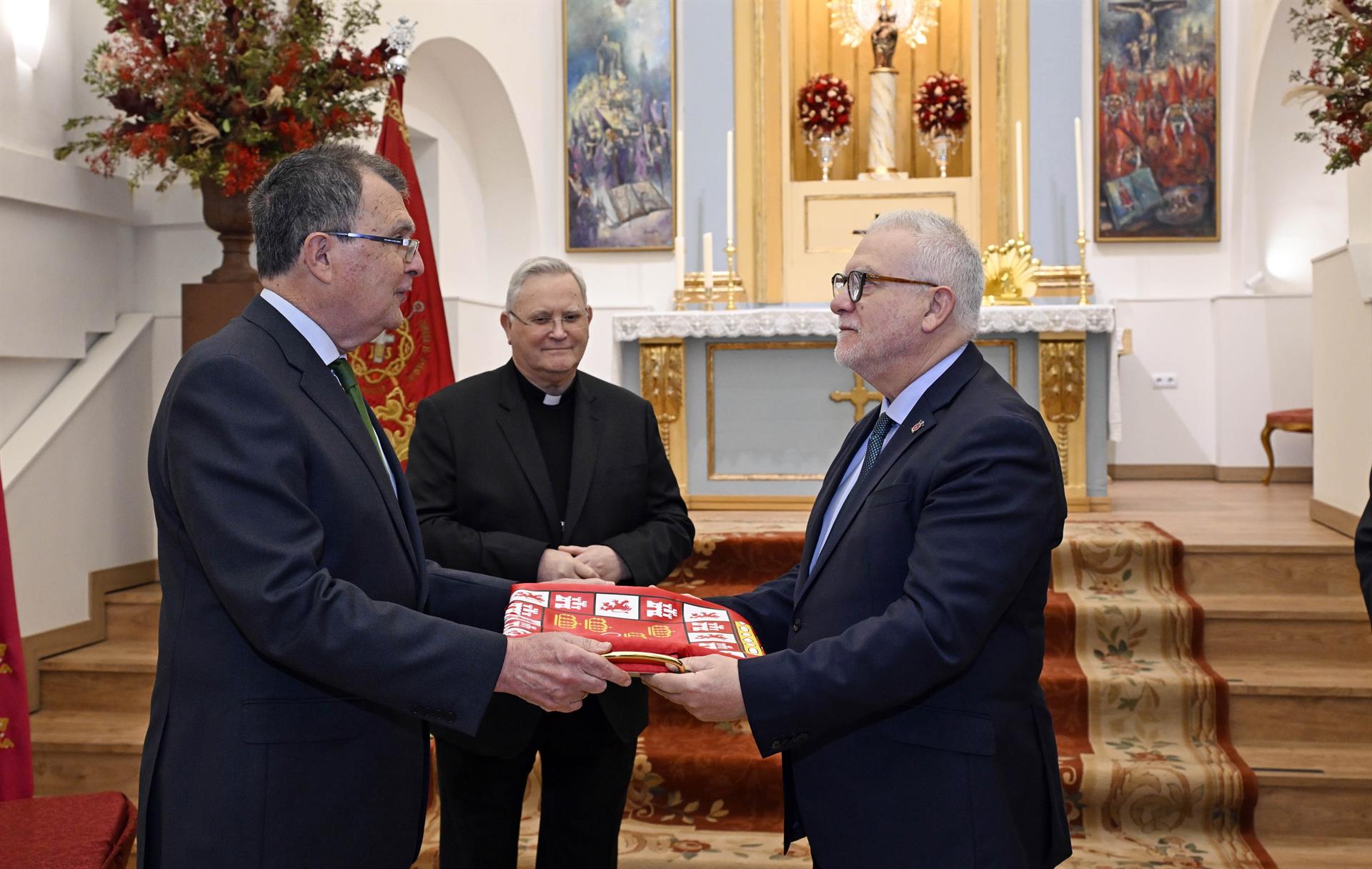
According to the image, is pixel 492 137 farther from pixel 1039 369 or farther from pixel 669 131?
pixel 1039 369

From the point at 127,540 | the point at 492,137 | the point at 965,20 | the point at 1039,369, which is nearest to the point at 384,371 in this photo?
the point at 127,540

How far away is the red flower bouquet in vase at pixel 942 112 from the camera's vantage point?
895 cm

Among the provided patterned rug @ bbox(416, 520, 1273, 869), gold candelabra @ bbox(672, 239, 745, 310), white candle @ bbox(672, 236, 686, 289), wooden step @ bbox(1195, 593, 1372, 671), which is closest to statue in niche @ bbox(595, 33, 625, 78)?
gold candelabra @ bbox(672, 239, 745, 310)

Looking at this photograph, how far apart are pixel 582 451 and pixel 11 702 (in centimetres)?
188

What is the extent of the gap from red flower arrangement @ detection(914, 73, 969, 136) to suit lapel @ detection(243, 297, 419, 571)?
7.58 metres

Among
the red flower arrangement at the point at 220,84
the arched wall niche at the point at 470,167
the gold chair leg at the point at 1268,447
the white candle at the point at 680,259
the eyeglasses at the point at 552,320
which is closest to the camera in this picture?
the eyeglasses at the point at 552,320

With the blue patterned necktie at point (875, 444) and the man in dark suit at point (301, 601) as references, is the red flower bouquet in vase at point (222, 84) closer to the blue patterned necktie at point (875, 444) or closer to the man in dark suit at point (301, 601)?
the man in dark suit at point (301, 601)

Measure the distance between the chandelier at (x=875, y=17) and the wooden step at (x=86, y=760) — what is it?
277 inches

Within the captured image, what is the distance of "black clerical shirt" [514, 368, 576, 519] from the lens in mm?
3249

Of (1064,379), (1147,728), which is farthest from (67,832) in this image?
(1064,379)

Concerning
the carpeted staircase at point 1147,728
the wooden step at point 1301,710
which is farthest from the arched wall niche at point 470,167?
the wooden step at point 1301,710

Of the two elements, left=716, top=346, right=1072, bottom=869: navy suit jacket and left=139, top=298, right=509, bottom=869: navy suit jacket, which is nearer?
left=139, top=298, right=509, bottom=869: navy suit jacket

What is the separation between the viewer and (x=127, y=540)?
516cm

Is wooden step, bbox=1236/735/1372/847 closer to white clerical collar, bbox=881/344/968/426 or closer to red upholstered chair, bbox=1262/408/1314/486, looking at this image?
white clerical collar, bbox=881/344/968/426
